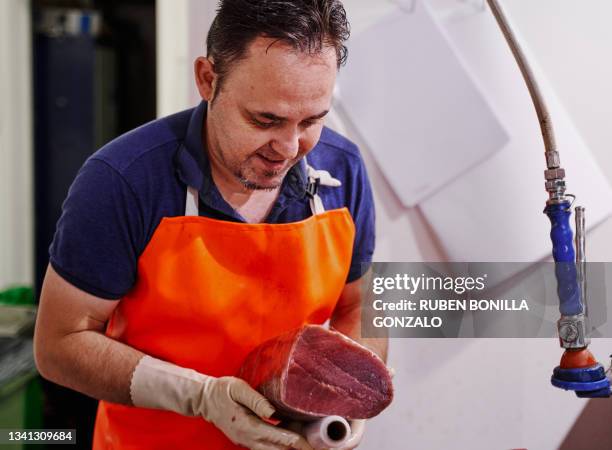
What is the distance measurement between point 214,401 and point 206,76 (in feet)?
1.88

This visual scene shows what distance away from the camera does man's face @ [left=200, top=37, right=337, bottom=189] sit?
3.33ft

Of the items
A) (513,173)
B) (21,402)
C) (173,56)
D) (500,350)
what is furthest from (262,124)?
(21,402)

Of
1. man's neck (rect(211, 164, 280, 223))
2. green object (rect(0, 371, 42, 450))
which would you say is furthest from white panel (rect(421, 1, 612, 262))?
green object (rect(0, 371, 42, 450))

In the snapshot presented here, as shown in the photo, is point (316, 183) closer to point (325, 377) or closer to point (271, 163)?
point (271, 163)

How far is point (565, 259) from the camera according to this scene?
4.10ft

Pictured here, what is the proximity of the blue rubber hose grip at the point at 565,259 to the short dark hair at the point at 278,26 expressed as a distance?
559mm

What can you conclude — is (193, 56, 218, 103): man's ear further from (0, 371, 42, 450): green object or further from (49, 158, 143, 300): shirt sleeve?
(0, 371, 42, 450): green object

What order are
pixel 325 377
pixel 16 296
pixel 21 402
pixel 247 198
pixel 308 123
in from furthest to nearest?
pixel 16 296 → pixel 21 402 → pixel 247 198 → pixel 308 123 → pixel 325 377

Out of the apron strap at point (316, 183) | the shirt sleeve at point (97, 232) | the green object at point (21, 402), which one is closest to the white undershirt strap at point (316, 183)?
the apron strap at point (316, 183)

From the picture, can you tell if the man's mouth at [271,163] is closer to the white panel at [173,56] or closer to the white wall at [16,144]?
the white panel at [173,56]

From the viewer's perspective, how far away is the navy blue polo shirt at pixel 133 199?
1.06 meters

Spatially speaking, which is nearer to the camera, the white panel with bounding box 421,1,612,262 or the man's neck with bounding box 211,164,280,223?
the man's neck with bounding box 211,164,280,223

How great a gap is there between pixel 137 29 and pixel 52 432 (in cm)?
189

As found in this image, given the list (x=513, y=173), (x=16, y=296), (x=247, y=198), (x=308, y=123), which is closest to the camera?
(x=308, y=123)
